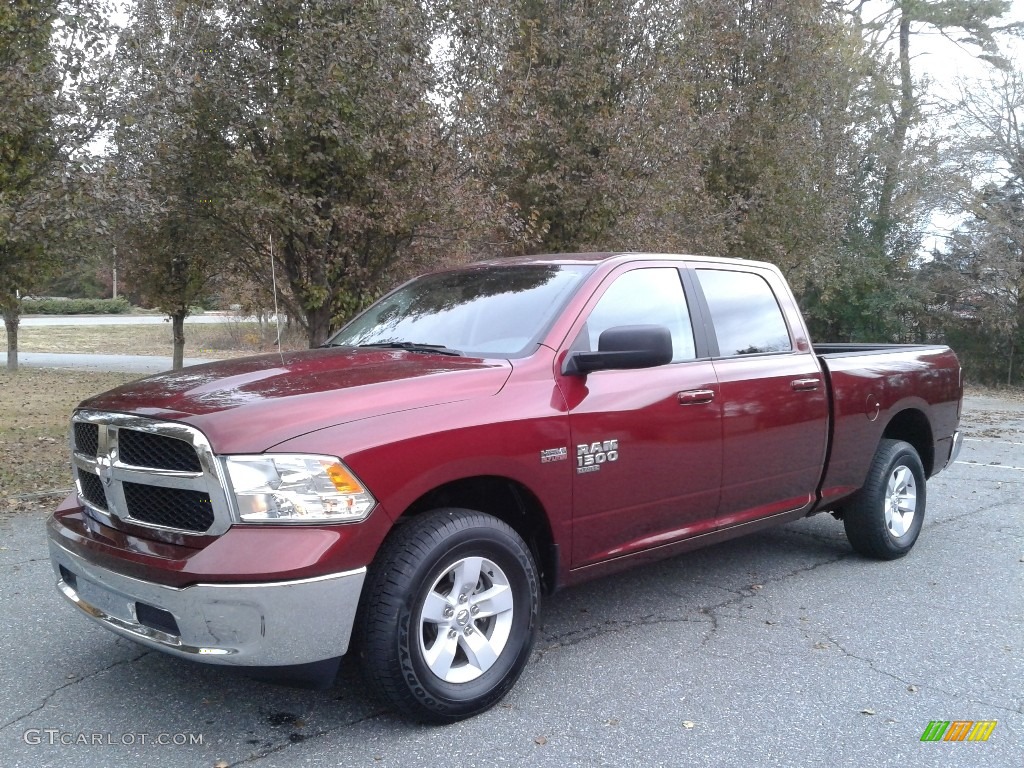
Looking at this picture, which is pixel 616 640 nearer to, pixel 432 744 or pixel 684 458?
pixel 684 458

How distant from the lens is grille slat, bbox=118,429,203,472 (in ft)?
10.3

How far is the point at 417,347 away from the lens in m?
4.28

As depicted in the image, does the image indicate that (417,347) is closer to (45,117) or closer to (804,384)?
(804,384)

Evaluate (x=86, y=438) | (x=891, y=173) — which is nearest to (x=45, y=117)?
(x=86, y=438)

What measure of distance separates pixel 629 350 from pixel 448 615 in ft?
4.28

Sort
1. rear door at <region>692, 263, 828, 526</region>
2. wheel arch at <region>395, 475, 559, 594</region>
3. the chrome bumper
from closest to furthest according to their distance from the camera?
the chrome bumper
wheel arch at <region>395, 475, 559, 594</region>
rear door at <region>692, 263, 828, 526</region>

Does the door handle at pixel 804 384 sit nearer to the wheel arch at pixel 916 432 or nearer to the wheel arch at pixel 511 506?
the wheel arch at pixel 916 432

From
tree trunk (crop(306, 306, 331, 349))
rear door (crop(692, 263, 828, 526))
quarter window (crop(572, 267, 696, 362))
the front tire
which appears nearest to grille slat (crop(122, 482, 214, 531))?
the front tire

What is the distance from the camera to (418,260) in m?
10.3

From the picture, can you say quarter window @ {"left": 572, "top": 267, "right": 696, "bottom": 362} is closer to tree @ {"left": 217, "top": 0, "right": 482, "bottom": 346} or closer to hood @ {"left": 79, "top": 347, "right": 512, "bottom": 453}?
hood @ {"left": 79, "top": 347, "right": 512, "bottom": 453}

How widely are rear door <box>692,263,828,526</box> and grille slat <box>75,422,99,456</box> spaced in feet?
9.53

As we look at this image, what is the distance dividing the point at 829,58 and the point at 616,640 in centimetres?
1748

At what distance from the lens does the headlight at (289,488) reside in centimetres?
304

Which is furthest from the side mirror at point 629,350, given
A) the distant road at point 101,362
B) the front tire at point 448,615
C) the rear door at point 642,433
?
the distant road at point 101,362
